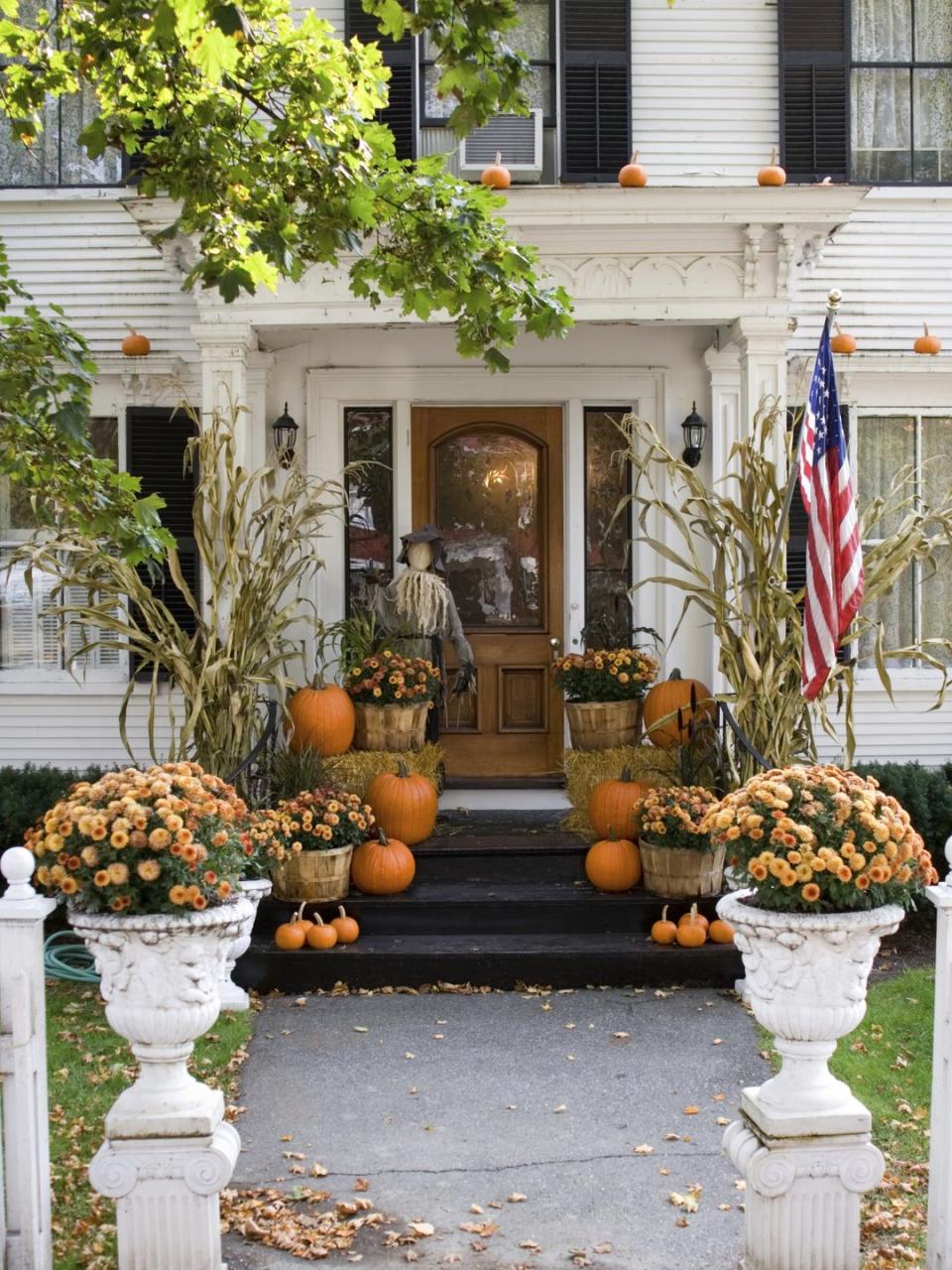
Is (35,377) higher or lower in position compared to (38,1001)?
higher

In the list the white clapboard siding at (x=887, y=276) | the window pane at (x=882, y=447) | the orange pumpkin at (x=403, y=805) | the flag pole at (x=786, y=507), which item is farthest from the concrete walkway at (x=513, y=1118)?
the white clapboard siding at (x=887, y=276)

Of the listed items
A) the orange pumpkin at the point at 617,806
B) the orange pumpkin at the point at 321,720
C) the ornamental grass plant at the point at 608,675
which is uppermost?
the ornamental grass plant at the point at 608,675

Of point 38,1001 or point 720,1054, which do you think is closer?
point 38,1001

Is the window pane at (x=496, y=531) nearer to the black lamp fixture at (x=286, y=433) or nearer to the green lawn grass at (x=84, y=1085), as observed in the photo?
the black lamp fixture at (x=286, y=433)

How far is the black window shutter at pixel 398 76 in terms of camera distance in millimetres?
8289

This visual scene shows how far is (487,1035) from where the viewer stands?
580 cm

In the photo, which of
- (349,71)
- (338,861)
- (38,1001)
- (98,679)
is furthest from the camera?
(98,679)

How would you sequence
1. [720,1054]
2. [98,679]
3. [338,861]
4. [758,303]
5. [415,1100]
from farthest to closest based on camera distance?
[98,679], [758,303], [338,861], [720,1054], [415,1100]

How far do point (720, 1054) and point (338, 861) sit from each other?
6.94ft

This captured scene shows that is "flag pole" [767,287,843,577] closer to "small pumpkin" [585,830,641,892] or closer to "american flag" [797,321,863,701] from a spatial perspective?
"american flag" [797,321,863,701]

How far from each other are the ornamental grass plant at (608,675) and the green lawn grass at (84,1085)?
111 inches

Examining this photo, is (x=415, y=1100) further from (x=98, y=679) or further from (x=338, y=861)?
(x=98, y=679)

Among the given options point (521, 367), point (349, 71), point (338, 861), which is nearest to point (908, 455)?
point (521, 367)

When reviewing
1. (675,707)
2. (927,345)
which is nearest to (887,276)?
(927,345)
